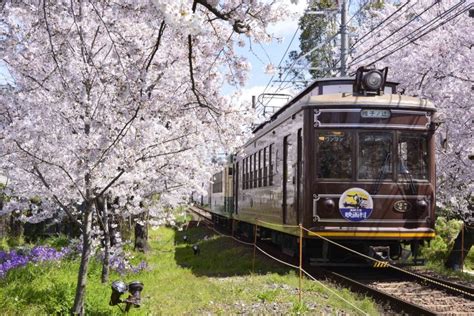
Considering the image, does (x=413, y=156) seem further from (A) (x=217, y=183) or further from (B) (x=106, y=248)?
(A) (x=217, y=183)

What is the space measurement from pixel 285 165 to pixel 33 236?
35.6ft

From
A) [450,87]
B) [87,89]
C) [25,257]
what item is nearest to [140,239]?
[25,257]

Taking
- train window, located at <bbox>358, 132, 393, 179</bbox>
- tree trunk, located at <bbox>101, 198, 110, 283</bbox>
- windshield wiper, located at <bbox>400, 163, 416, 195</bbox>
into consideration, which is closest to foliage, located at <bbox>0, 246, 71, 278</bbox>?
tree trunk, located at <bbox>101, 198, 110, 283</bbox>

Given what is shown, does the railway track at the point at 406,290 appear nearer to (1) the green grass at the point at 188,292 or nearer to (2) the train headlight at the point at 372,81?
(1) the green grass at the point at 188,292

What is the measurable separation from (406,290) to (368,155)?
2282mm

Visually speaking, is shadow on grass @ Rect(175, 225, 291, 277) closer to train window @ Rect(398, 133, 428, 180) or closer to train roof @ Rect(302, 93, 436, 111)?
train window @ Rect(398, 133, 428, 180)

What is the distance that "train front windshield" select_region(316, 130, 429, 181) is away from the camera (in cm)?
996

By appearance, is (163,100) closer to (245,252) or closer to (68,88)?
(68,88)

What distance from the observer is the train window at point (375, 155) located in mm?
9969

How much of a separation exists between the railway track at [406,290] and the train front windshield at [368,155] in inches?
65.8

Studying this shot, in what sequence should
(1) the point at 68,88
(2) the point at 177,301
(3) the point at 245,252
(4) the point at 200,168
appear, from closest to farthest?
(1) the point at 68,88, (2) the point at 177,301, (4) the point at 200,168, (3) the point at 245,252

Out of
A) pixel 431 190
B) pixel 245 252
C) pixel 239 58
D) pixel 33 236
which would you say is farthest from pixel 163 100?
pixel 33 236

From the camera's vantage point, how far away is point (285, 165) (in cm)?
1130

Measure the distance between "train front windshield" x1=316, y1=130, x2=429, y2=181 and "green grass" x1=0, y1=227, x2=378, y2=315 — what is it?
196cm
